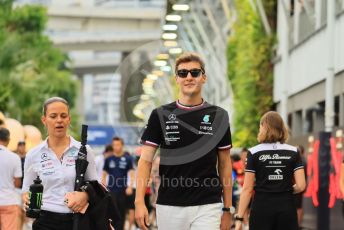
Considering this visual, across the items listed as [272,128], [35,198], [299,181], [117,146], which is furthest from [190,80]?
[117,146]

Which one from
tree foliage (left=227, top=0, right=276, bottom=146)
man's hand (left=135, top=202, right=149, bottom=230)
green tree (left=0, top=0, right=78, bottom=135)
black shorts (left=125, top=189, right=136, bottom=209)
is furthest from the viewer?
green tree (left=0, top=0, right=78, bottom=135)

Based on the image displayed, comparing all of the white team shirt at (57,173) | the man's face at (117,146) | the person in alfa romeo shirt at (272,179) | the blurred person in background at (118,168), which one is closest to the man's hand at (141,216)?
the white team shirt at (57,173)

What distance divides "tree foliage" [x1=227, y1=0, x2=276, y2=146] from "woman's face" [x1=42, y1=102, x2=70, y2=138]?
93.7 ft

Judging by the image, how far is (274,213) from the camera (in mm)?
11906

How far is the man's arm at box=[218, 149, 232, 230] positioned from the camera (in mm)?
9250

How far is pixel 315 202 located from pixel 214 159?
14907 millimetres

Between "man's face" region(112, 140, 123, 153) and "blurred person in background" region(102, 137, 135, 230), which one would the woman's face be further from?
"man's face" region(112, 140, 123, 153)

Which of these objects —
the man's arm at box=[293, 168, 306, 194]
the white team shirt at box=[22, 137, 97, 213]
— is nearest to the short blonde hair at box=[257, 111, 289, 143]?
the man's arm at box=[293, 168, 306, 194]

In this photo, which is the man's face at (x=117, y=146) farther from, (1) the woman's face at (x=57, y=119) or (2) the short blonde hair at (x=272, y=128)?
(1) the woman's face at (x=57, y=119)

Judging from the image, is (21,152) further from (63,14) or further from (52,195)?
(63,14)

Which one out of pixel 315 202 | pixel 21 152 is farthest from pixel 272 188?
pixel 315 202

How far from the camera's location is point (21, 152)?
70.9ft

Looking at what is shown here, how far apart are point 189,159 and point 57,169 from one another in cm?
105

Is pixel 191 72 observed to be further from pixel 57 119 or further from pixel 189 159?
pixel 57 119
